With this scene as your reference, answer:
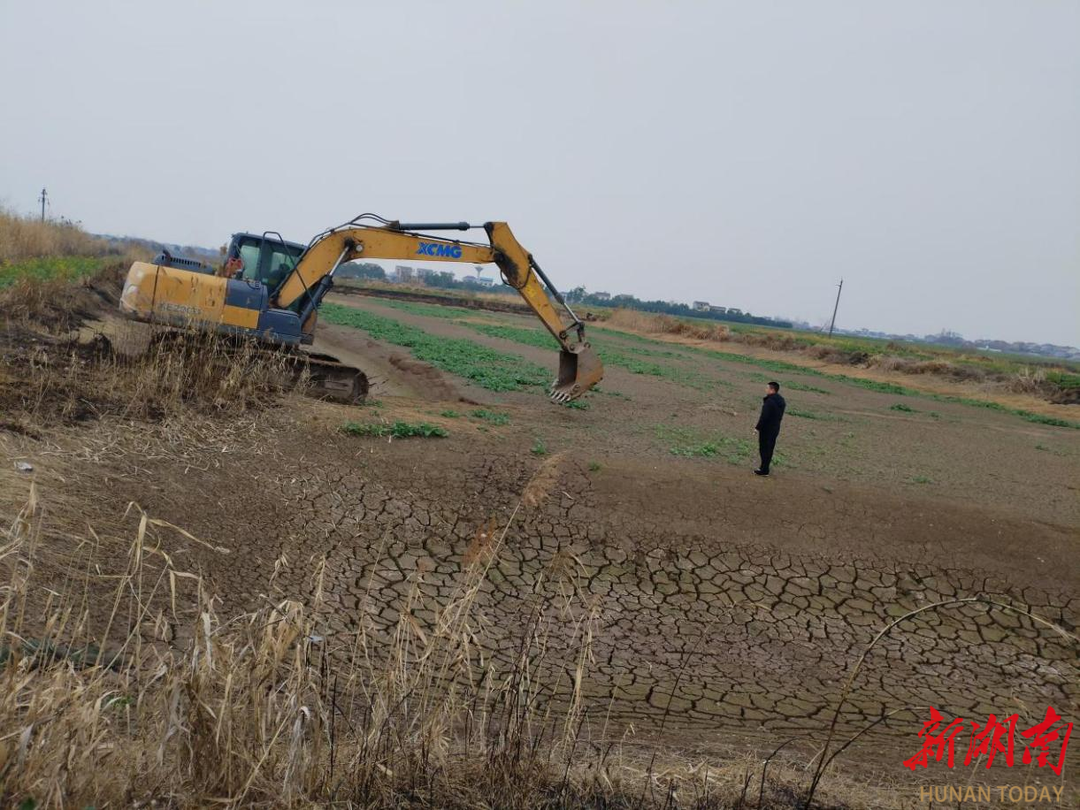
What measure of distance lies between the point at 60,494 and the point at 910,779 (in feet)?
21.7

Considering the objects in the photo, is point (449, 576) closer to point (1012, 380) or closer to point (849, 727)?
point (849, 727)

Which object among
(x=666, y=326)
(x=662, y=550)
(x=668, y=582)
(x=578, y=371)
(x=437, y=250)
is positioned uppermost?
(x=666, y=326)

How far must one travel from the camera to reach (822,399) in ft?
73.8

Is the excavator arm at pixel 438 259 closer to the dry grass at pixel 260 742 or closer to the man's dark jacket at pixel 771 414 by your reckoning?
the man's dark jacket at pixel 771 414

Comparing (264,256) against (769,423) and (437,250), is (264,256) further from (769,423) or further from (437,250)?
(769,423)

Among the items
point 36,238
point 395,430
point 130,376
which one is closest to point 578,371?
point 395,430

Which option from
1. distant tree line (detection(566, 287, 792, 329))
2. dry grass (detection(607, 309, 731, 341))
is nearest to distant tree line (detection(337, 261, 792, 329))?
distant tree line (detection(566, 287, 792, 329))

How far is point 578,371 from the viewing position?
43.4 ft

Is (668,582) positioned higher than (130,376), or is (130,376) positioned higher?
(130,376)

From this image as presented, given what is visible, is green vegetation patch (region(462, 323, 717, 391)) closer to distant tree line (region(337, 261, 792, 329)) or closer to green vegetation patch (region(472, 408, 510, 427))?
green vegetation patch (region(472, 408, 510, 427))

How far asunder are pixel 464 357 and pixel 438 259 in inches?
357

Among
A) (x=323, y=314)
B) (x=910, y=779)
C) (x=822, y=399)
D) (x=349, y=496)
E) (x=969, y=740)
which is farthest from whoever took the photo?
(x=323, y=314)

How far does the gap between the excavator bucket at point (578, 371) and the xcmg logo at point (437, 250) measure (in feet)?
8.45

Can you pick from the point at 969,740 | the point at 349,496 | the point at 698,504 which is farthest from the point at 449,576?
the point at 969,740
